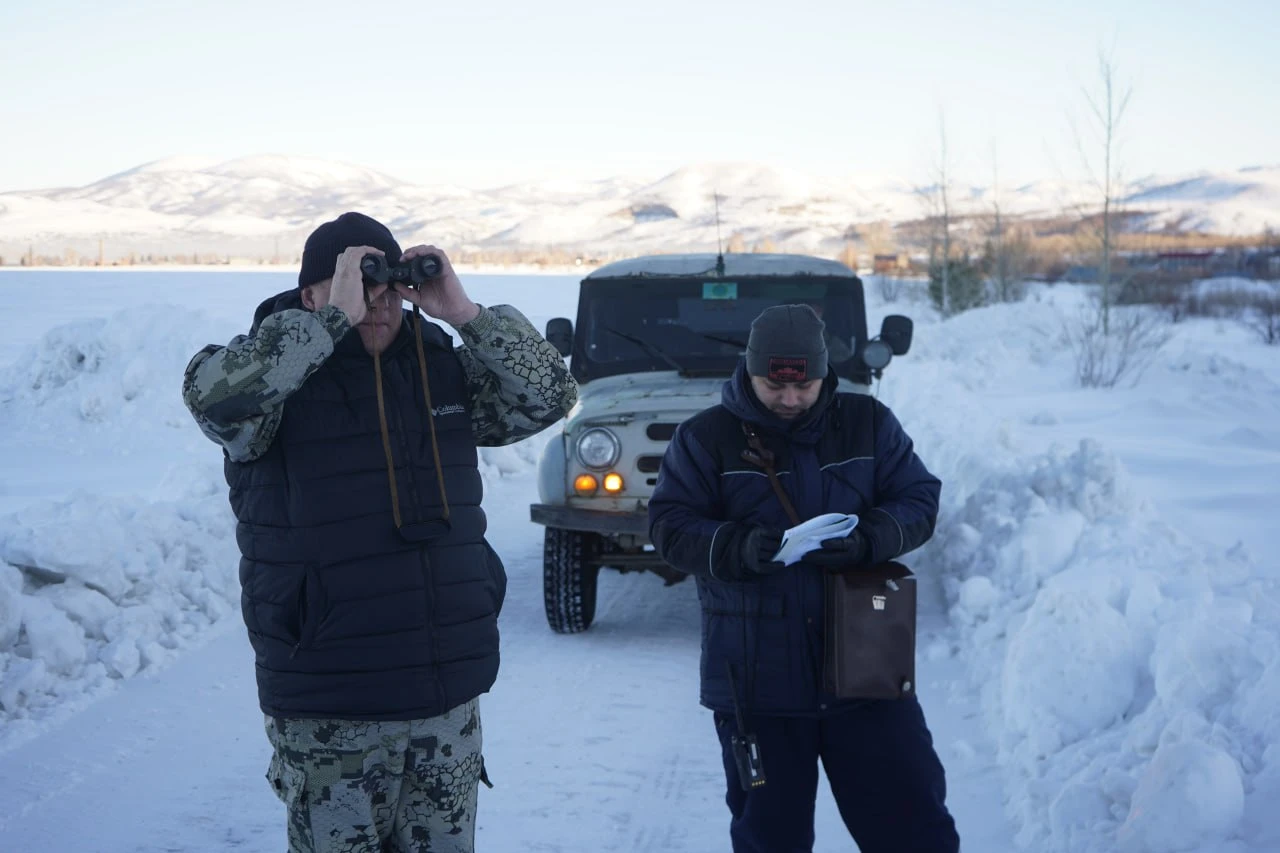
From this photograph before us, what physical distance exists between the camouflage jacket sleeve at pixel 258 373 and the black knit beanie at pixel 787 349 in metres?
1.10

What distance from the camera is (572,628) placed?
688 centimetres

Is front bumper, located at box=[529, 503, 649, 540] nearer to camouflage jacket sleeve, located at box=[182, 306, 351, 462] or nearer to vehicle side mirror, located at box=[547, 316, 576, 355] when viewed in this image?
vehicle side mirror, located at box=[547, 316, 576, 355]

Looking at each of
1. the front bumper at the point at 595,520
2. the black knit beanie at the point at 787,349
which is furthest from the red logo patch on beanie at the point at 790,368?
the front bumper at the point at 595,520

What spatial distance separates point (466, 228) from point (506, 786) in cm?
15441

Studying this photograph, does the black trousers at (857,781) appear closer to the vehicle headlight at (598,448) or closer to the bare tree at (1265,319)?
the vehicle headlight at (598,448)

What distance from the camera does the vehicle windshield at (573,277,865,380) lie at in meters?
7.53

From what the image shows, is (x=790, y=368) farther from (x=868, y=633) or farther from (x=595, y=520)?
(x=595, y=520)

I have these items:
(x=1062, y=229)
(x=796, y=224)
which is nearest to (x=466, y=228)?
(x=796, y=224)

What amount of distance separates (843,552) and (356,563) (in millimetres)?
1150

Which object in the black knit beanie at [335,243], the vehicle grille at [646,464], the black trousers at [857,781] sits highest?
the black knit beanie at [335,243]

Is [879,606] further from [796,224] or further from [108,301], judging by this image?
[796,224]

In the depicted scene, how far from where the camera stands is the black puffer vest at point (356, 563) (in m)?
2.65

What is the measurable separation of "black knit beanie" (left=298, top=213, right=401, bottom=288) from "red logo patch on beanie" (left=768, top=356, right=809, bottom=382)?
98cm

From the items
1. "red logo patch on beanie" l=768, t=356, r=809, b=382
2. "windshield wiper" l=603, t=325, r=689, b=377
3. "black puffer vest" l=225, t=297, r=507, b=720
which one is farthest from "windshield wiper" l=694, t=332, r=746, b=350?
"black puffer vest" l=225, t=297, r=507, b=720
